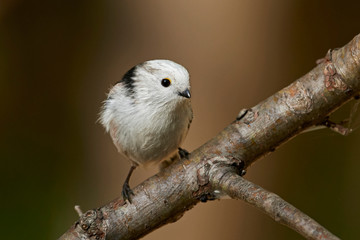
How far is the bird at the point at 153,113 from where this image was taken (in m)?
1.10

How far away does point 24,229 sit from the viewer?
1862mm

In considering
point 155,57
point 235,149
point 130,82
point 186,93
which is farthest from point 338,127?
point 155,57

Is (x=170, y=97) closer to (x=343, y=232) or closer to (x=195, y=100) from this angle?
(x=195, y=100)

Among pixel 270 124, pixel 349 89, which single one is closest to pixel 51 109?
pixel 270 124

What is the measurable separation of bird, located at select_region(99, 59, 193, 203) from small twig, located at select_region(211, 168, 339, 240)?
0.91 ft

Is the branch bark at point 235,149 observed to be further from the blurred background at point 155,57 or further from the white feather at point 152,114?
the blurred background at point 155,57

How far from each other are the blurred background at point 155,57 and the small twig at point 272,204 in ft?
3.26

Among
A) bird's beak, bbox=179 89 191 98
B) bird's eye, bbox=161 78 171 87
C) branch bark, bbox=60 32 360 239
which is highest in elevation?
bird's eye, bbox=161 78 171 87

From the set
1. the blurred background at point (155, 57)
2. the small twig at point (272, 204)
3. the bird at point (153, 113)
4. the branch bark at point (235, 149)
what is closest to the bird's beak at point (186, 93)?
the bird at point (153, 113)

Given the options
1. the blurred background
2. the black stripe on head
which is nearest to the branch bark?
the black stripe on head

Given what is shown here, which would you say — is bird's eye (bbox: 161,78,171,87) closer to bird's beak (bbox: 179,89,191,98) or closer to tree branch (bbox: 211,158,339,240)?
bird's beak (bbox: 179,89,191,98)

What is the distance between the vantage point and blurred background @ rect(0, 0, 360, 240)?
6.08 ft

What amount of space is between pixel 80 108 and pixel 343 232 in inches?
51.2

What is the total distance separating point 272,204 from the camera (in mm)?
696
